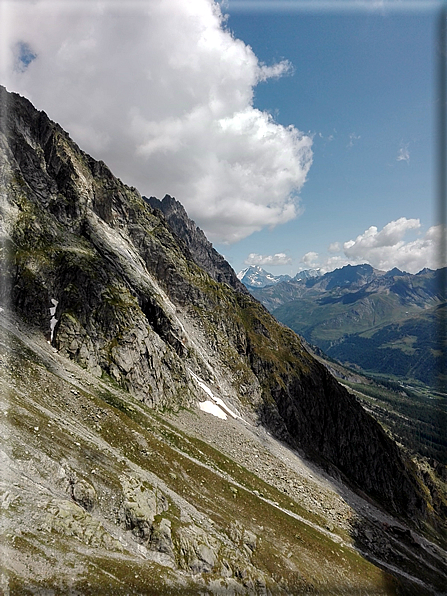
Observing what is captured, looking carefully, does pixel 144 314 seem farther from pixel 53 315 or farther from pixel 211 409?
pixel 211 409

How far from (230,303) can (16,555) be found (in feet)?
359

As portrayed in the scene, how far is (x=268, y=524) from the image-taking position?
1677 inches

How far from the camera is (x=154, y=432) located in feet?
166

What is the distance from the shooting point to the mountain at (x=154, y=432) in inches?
1042

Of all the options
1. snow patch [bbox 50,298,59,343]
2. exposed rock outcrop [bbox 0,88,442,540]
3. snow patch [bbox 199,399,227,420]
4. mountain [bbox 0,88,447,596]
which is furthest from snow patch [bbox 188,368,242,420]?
snow patch [bbox 50,298,59,343]

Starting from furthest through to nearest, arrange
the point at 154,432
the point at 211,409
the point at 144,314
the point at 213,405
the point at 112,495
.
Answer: the point at 144,314 < the point at 213,405 < the point at 211,409 < the point at 154,432 < the point at 112,495

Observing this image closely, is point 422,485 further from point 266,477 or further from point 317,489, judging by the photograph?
point 266,477

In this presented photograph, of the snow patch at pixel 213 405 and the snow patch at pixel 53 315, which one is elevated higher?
the snow patch at pixel 53 315

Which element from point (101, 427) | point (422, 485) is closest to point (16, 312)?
point (101, 427)

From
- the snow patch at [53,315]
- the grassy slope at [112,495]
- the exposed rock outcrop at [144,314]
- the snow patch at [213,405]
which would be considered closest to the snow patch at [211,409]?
the snow patch at [213,405]

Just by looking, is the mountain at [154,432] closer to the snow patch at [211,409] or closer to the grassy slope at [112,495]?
the grassy slope at [112,495]

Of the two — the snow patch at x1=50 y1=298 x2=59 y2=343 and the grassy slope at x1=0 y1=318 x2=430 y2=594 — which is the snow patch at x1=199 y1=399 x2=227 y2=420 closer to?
the grassy slope at x1=0 y1=318 x2=430 y2=594

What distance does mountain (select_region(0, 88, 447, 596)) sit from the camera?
26.5 metres

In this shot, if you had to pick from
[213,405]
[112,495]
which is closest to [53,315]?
[213,405]
